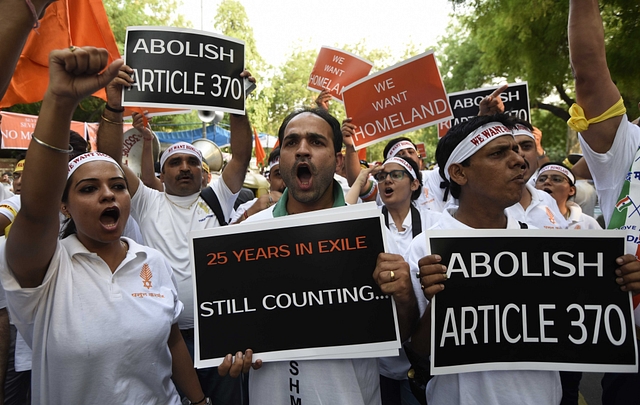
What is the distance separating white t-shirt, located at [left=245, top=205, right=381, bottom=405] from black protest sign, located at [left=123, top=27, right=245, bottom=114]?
7.22ft

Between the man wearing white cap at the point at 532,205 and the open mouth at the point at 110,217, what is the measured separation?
264 centimetres

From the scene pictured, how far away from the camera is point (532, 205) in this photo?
371 cm

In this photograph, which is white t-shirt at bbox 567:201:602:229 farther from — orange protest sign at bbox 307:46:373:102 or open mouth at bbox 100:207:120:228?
open mouth at bbox 100:207:120:228

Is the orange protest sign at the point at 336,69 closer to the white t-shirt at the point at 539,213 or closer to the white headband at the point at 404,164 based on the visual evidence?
the white headband at the point at 404,164

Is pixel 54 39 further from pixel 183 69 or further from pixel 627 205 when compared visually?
pixel 627 205

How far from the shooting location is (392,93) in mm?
5012

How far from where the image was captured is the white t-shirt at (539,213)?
3.57 m

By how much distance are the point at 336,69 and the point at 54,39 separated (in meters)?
3.70

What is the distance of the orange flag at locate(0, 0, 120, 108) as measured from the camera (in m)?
4.12

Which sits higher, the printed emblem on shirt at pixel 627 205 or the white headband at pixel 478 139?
the white headband at pixel 478 139

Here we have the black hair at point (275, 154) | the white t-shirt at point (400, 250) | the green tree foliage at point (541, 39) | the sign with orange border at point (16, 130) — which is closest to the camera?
the white t-shirt at point (400, 250)

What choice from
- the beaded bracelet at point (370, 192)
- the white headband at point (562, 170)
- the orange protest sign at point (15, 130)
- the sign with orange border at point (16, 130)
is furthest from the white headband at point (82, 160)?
the orange protest sign at point (15, 130)

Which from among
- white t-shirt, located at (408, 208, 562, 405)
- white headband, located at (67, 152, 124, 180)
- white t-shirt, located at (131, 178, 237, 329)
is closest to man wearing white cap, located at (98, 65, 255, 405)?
white t-shirt, located at (131, 178, 237, 329)

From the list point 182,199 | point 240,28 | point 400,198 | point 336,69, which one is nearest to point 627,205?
point 400,198
